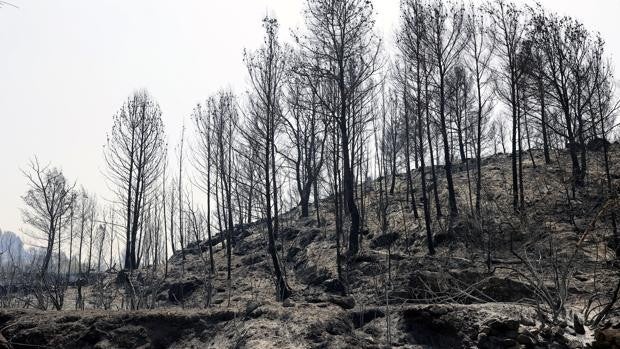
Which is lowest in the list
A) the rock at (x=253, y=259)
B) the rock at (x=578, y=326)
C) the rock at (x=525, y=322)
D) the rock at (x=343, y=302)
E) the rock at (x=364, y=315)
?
the rock at (x=578, y=326)

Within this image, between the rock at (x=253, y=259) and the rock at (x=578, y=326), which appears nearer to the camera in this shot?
the rock at (x=578, y=326)

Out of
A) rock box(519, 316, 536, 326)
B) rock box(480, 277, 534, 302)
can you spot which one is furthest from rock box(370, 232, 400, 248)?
rock box(519, 316, 536, 326)

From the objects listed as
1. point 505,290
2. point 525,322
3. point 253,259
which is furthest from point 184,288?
point 525,322

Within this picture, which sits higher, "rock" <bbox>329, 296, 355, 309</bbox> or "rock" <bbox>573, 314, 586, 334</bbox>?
"rock" <bbox>329, 296, 355, 309</bbox>

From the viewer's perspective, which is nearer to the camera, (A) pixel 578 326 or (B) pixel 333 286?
(A) pixel 578 326

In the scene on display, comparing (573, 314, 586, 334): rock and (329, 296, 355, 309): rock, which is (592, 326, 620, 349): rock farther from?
(329, 296, 355, 309): rock

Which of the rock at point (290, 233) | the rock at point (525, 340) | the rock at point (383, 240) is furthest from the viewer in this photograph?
the rock at point (290, 233)

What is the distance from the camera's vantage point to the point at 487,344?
19.6ft

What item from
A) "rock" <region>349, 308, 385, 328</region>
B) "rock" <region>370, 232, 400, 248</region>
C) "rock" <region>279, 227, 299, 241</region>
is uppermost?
"rock" <region>279, 227, 299, 241</region>

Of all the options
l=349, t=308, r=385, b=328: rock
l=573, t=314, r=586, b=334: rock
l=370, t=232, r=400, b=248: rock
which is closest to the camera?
l=573, t=314, r=586, b=334: rock

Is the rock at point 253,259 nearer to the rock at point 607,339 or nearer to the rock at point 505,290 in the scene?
the rock at point 505,290

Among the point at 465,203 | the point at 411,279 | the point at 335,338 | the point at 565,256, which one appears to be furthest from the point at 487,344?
the point at 465,203

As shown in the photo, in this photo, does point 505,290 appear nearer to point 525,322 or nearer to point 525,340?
point 525,322

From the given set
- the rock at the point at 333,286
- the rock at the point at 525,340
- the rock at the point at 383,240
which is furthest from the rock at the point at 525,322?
the rock at the point at 383,240
